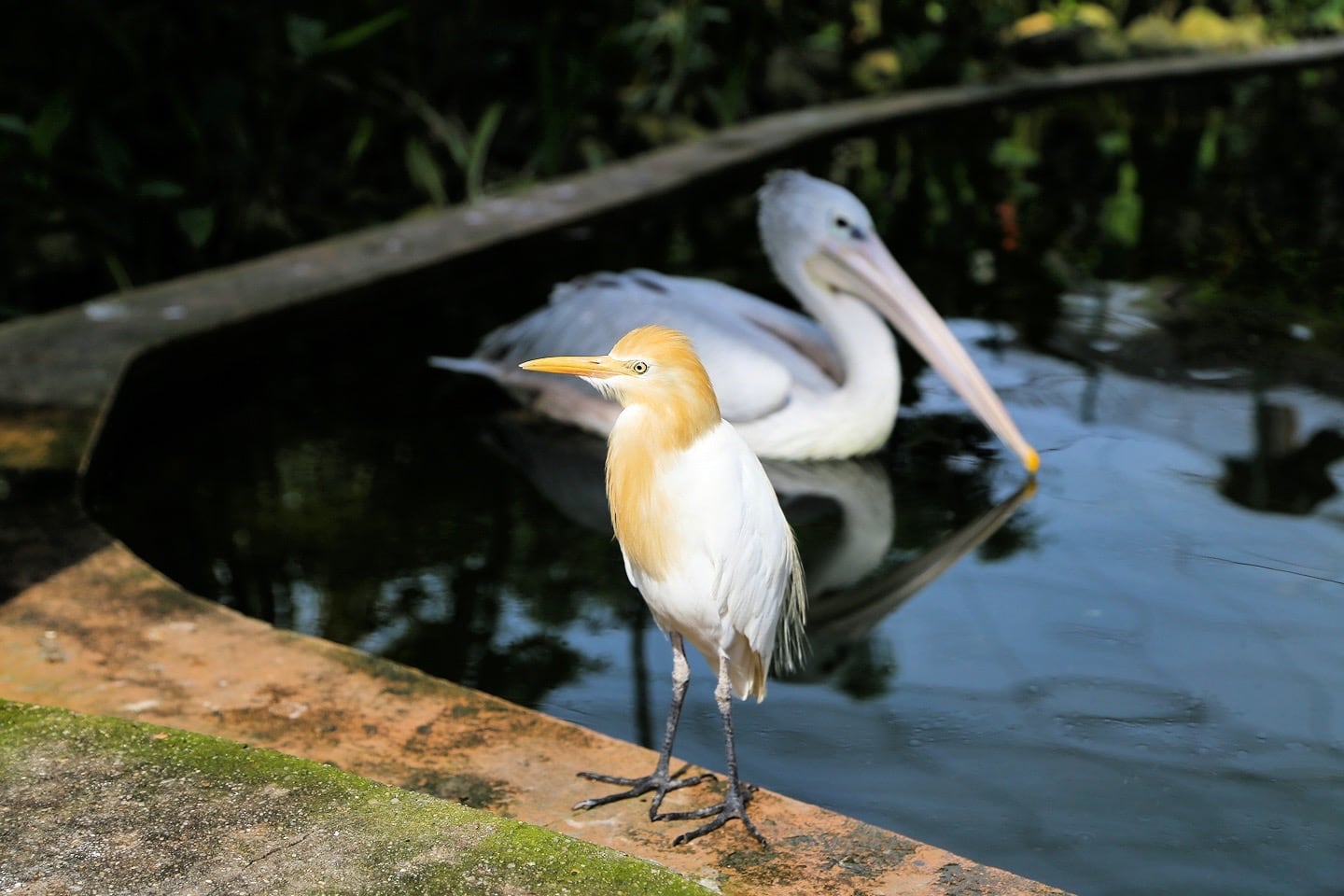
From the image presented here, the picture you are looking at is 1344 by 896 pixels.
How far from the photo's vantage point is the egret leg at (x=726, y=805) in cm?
235

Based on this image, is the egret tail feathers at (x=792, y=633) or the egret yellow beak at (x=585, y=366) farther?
the egret tail feathers at (x=792, y=633)

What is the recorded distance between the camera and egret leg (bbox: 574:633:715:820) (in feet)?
8.02

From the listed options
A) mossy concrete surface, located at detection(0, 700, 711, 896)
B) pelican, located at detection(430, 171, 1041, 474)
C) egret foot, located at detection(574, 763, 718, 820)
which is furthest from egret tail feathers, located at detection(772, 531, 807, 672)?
pelican, located at detection(430, 171, 1041, 474)

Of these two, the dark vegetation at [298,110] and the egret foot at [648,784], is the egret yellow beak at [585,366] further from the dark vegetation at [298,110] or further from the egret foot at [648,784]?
the dark vegetation at [298,110]

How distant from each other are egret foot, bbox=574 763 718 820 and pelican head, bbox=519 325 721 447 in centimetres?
56

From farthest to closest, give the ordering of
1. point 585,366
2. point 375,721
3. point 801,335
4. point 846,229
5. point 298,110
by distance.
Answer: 1. point 298,110
2. point 801,335
3. point 846,229
4. point 375,721
5. point 585,366

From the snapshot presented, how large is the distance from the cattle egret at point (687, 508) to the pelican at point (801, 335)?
1908mm

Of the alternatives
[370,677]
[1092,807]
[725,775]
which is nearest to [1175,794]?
[1092,807]

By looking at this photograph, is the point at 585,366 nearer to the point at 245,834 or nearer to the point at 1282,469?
the point at 245,834

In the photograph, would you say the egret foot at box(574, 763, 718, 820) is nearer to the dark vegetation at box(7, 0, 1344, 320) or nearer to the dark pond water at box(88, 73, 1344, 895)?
the dark pond water at box(88, 73, 1344, 895)

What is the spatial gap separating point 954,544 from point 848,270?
97 cm

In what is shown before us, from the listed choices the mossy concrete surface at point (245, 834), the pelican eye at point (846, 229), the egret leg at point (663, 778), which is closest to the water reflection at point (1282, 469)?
the pelican eye at point (846, 229)

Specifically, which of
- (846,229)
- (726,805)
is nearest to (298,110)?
(846,229)

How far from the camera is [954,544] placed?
398 centimetres
